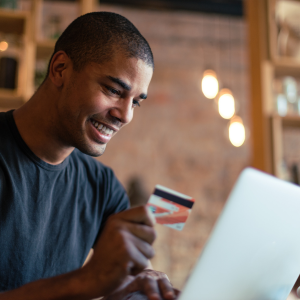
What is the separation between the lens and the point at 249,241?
2.40ft

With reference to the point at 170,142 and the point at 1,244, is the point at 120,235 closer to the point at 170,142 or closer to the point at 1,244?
the point at 1,244

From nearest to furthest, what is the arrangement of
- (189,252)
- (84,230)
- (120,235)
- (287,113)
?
(120,235)
(84,230)
(287,113)
(189,252)

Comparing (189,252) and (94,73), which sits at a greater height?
(94,73)

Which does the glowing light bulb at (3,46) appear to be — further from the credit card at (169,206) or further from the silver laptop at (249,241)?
the silver laptop at (249,241)

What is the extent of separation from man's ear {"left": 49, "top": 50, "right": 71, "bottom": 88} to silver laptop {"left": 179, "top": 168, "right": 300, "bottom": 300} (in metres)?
0.77

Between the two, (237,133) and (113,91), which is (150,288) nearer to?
(113,91)

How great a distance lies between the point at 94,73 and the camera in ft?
3.76

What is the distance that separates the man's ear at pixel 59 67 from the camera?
1224 millimetres

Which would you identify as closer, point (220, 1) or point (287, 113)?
point (287, 113)

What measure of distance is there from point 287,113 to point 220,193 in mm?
1576

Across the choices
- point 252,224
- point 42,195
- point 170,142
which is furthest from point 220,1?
point 252,224

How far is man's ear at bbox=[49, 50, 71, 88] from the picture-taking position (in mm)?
1224

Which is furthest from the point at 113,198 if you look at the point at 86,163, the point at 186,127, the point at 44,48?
the point at 186,127

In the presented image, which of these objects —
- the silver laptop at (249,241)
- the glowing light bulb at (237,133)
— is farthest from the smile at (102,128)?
the glowing light bulb at (237,133)
